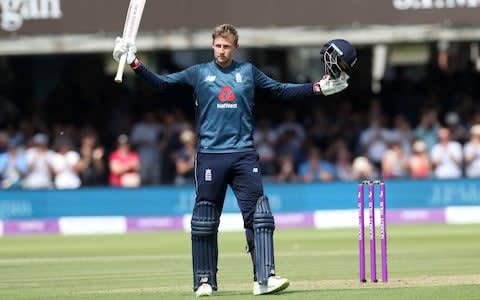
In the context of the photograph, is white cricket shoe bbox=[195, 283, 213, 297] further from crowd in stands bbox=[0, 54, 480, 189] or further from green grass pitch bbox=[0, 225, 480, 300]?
crowd in stands bbox=[0, 54, 480, 189]

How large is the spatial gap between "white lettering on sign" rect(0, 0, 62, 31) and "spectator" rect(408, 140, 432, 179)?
19.5 feet

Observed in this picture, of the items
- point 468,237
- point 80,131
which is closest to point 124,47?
point 468,237

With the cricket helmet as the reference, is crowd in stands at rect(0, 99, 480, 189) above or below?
below

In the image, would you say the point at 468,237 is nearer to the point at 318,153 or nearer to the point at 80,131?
the point at 318,153

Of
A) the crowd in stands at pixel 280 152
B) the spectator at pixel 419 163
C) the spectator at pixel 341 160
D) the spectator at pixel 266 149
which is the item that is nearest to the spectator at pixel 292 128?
the crowd in stands at pixel 280 152

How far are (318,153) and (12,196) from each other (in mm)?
4677

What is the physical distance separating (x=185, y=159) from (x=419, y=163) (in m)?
3.56

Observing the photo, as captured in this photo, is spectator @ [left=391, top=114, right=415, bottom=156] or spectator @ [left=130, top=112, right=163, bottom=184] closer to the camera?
spectator @ [left=391, top=114, right=415, bottom=156]

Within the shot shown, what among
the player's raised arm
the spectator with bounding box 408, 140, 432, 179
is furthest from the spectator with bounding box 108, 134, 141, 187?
the player's raised arm

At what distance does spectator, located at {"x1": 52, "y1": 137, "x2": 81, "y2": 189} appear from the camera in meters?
18.9

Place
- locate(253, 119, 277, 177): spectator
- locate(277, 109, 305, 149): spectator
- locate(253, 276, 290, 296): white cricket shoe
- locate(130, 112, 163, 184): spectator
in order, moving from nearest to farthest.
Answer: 1. locate(253, 276, 290, 296): white cricket shoe
2. locate(253, 119, 277, 177): spectator
3. locate(277, 109, 305, 149): spectator
4. locate(130, 112, 163, 184): spectator

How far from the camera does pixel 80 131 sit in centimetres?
2009

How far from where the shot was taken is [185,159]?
19141 mm

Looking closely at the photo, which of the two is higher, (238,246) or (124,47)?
(124,47)
